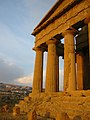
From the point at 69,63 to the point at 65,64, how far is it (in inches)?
21.6

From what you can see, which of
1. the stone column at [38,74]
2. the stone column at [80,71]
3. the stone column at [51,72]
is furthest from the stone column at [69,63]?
the stone column at [80,71]

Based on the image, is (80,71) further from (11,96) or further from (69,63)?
(11,96)

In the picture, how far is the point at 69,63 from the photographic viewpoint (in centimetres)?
1909

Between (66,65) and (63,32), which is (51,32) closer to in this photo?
(63,32)

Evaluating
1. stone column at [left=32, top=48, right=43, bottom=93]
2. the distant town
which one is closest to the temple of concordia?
stone column at [left=32, top=48, right=43, bottom=93]

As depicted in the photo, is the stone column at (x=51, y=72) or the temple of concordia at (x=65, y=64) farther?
the stone column at (x=51, y=72)

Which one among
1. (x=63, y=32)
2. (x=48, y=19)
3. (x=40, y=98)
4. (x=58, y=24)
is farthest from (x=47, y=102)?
(x=48, y=19)

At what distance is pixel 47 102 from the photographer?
18.5 m

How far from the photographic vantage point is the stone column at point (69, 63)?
722 inches

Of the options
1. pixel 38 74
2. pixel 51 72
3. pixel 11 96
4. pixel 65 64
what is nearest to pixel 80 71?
pixel 51 72

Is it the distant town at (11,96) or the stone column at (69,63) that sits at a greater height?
the stone column at (69,63)

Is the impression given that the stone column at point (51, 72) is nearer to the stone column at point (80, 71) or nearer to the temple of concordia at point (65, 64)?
the temple of concordia at point (65, 64)

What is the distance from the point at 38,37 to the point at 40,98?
1035 cm

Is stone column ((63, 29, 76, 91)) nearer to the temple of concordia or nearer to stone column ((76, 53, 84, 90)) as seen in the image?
the temple of concordia
